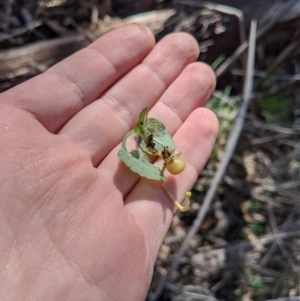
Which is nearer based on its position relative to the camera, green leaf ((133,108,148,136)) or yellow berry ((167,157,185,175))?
yellow berry ((167,157,185,175))

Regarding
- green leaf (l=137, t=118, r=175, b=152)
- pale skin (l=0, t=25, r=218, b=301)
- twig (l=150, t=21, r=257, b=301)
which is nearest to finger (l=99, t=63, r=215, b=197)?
pale skin (l=0, t=25, r=218, b=301)

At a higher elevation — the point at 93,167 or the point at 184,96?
the point at 184,96

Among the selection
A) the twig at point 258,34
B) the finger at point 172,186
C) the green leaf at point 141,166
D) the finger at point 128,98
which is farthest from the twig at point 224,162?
the green leaf at point 141,166

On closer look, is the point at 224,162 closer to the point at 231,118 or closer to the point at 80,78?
the point at 231,118

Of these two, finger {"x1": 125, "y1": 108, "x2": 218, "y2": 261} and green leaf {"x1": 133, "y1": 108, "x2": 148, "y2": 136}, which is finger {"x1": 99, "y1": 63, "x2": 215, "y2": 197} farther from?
green leaf {"x1": 133, "y1": 108, "x2": 148, "y2": 136}

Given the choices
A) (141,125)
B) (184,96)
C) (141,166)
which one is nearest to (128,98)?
(141,125)

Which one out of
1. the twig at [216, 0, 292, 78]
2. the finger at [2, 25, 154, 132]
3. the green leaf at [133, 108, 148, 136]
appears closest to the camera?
the finger at [2, 25, 154, 132]

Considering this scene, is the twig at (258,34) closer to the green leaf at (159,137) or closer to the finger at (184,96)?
the finger at (184,96)
